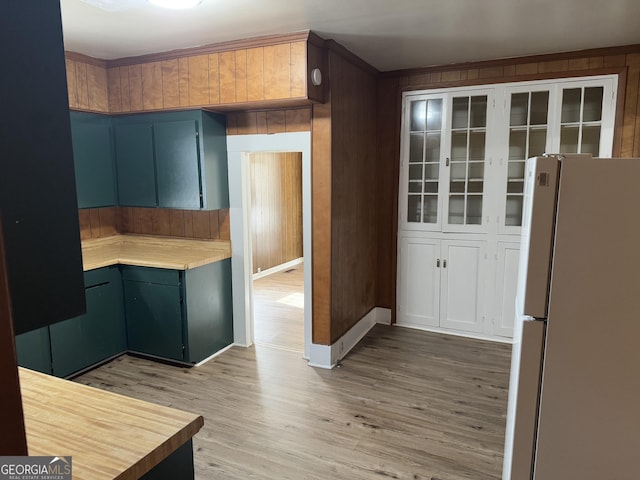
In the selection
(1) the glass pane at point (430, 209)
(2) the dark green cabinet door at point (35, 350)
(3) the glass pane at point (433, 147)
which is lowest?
(2) the dark green cabinet door at point (35, 350)

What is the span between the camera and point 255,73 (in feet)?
10.7

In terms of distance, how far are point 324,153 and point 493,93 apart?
1.75 metres

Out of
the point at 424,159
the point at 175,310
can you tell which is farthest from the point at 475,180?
the point at 175,310

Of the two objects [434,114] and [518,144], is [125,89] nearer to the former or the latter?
[434,114]

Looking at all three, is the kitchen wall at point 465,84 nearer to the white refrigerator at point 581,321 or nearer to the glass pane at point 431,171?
the glass pane at point 431,171

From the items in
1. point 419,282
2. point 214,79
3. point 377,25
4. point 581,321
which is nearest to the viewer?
point 581,321

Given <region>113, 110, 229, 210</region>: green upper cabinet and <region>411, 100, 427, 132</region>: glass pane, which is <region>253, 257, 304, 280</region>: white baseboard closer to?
<region>113, 110, 229, 210</region>: green upper cabinet

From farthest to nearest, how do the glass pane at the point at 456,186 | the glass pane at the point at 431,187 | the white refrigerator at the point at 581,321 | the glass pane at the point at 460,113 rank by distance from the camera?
1. the glass pane at the point at 431,187
2. the glass pane at the point at 456,186
3. the glass pane at the point at 460,113
4. the white refrigerator at the point at 581,321

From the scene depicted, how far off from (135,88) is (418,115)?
8.40ft

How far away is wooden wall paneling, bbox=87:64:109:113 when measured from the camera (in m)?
3.74

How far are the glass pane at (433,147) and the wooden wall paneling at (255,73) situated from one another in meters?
1.83

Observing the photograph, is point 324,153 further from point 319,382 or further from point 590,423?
point 590,423

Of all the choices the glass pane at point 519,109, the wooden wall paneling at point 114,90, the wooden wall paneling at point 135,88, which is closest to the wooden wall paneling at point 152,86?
the wooden wall paneling at point 135,88

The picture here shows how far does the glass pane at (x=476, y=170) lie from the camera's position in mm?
4188
